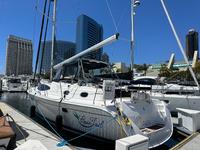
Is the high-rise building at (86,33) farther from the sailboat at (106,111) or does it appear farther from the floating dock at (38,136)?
the floating dock at (38,136)

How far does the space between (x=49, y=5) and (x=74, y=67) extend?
303 inches

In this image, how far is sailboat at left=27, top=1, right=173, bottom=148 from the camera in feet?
20.2

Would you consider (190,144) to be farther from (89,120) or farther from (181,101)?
(181,101)

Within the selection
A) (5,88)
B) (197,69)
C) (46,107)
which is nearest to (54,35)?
(46,107)

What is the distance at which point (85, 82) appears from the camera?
8.89 meters

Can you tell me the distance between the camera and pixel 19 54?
41.5 m

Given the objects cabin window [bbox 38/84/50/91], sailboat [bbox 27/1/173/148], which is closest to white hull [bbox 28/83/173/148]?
sailboat [bbox 27/1/173/148]

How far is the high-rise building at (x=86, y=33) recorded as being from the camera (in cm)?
1226

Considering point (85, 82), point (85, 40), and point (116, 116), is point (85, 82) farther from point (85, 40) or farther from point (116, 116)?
point (85, 40)

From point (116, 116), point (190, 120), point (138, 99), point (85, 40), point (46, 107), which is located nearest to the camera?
point (116, 116)

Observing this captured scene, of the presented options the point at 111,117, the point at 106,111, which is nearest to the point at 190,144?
the point at 111,117

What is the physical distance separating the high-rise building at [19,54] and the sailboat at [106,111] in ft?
108

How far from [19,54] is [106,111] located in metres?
39.5

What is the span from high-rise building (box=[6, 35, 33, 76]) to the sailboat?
1301 inches
